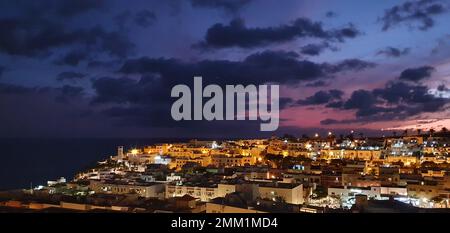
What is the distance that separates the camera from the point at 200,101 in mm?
9078

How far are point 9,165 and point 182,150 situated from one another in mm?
12744

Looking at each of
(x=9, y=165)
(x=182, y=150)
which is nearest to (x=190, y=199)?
(x=182, y=150)

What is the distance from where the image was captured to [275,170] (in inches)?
498

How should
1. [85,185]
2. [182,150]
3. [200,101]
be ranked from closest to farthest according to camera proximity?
[200,101], [85,185], [182,150]

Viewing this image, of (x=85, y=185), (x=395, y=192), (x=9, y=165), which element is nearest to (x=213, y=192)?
(x=85, y=185)

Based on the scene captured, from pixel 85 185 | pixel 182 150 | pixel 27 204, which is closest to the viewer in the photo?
pixel 27 204

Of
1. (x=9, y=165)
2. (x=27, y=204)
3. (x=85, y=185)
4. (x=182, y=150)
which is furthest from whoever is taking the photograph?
(x=9, y=165)
